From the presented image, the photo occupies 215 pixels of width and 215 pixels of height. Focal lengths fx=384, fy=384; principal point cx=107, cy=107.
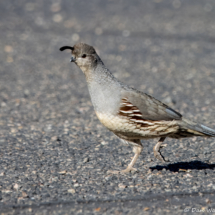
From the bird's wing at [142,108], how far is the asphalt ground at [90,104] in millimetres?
787

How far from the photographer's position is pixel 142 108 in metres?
4.87

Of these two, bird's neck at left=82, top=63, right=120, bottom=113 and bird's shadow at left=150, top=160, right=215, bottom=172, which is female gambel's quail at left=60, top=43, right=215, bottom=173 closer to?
bird's neck at left=82, top=63, right=120, bottom=113

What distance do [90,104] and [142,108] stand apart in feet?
11.2

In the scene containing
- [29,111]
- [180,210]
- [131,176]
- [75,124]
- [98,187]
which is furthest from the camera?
[29,111]

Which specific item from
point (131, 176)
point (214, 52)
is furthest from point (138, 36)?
point (131, 176)

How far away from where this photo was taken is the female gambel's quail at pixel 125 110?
4.73 m

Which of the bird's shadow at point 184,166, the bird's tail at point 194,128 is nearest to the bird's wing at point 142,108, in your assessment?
the bird's tail at point 194,128

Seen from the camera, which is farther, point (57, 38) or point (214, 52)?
point (57, 38)

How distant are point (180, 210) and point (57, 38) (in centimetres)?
990

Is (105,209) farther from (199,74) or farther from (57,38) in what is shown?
(57,38)

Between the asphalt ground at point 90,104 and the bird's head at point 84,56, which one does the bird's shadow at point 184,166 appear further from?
the bird's head at point 84,56

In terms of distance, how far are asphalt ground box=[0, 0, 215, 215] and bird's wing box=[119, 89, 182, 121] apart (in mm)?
787

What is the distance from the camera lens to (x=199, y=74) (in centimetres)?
1024

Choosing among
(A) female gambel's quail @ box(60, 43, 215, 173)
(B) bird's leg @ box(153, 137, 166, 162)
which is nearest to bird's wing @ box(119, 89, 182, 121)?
(A) female gambel's quail @ box(60, 43, 215, 173)
